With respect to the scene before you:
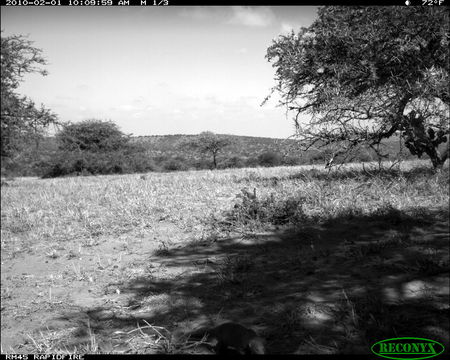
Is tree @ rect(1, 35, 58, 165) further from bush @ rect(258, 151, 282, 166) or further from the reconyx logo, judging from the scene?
bush @ rect(258, 151, 282, 166)

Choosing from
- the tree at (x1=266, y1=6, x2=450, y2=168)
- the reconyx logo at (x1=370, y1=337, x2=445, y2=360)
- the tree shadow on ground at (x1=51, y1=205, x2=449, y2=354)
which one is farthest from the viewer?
the tree at (x1=266, y1=6, x2=450, y2=168)

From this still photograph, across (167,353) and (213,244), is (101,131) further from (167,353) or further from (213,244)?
(167,353)

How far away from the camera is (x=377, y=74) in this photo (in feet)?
29.4

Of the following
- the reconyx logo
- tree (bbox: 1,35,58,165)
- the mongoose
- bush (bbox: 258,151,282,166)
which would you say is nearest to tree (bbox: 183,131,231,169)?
bush (bbox: 258,151,282,166)

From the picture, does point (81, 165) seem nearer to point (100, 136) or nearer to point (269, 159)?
point (100, 136)

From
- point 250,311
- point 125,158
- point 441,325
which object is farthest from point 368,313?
point 125,158

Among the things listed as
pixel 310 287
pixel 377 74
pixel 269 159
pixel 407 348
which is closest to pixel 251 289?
pixel 310 287

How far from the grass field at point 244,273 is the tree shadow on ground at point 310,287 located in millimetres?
14

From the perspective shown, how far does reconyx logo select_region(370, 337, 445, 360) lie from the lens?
84.9 inches

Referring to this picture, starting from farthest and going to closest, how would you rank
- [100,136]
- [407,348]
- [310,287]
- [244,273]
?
[100,136] → [244,273] → [310,287] → [407,348]

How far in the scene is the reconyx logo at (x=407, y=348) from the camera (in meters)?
2.16

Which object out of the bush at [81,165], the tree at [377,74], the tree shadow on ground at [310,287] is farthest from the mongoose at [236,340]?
the bush at [81,165]

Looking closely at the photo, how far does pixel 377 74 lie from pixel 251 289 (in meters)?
7.64

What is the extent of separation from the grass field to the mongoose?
0.78ft
